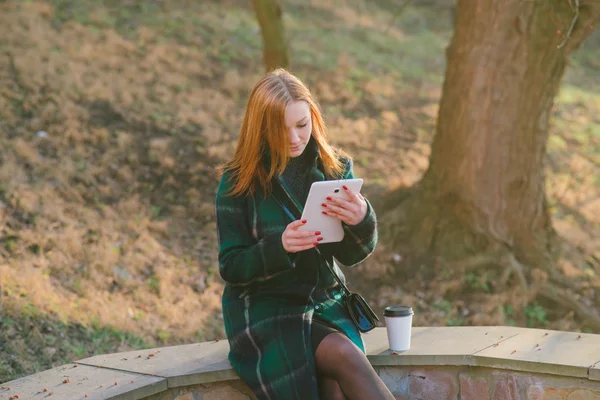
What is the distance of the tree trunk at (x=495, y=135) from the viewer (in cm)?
601

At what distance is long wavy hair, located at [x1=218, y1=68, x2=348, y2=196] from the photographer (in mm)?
3213

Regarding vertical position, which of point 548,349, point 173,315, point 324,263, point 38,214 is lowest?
point 173,315

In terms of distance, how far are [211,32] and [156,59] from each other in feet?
8.96

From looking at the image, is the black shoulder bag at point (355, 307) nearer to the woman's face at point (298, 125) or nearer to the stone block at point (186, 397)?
the woman's face at point (298, 125)

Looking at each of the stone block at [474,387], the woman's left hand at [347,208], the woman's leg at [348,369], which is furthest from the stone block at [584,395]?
the woman's left hand at [347,208]

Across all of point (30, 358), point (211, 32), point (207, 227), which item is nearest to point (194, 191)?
point (207, 227)

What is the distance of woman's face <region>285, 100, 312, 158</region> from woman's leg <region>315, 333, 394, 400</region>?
0.85 meters

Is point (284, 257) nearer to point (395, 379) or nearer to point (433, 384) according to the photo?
point (395, 379)

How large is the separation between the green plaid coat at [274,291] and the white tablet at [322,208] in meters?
0.10

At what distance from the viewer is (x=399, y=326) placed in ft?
11.5

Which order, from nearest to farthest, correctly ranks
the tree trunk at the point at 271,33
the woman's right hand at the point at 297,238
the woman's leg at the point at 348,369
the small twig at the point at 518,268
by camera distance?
the woman's leg at the point at 348,369, the woman's right hand at the point at 297,238, the small twig at the point at 518,268, the tree trunk at the point at 271,33

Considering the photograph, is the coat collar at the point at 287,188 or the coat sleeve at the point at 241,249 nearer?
the coat sleeve at the point at 241,249

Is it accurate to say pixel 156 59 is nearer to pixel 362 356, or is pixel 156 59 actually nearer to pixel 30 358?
pixel 30 358

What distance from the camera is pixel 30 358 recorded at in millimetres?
4395
